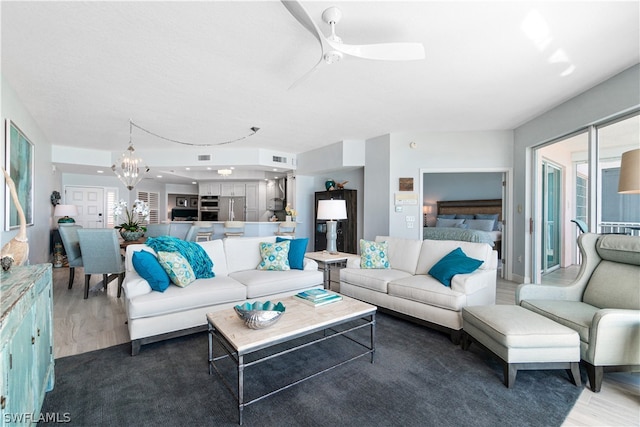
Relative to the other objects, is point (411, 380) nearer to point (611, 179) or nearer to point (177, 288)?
point (177, 288)

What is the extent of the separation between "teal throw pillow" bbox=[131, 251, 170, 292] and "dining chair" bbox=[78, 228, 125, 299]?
168 centimetres

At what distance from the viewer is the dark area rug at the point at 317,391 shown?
171 cm

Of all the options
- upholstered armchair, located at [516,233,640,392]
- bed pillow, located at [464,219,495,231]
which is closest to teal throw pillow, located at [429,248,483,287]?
upholstered armchair, located at [516,233,640,392]

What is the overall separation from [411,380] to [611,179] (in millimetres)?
3523

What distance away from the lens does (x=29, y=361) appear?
140 cm

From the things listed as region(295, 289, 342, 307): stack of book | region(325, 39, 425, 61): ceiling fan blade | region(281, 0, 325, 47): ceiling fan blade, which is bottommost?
region(295, 289, 342, 307): stack of book

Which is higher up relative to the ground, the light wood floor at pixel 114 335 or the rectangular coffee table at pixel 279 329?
the rectangular coffee table at pixel 279 329

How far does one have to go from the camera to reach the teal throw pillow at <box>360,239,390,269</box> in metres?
3.74

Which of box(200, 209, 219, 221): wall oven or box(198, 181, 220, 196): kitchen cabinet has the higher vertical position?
box(198, 181, 220, 196): kitchen cabinet

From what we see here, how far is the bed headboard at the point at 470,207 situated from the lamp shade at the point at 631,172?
18.0 ft

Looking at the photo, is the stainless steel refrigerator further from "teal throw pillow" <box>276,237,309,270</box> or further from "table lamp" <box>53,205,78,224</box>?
"teal throw pillow" <box>276,237,309,270</box>

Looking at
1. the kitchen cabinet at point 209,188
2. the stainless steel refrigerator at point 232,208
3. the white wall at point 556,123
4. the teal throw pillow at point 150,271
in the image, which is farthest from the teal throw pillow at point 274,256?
the kitchen cabinet at point 209,188

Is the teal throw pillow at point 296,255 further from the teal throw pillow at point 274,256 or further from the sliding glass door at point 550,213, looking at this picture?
the sliding glass door at point 550,213

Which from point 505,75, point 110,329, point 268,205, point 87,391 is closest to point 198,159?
point 268,205
